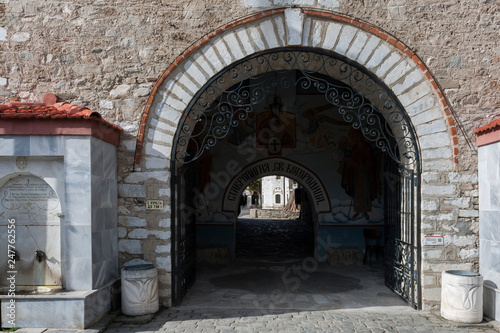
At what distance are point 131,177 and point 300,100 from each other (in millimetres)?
4658

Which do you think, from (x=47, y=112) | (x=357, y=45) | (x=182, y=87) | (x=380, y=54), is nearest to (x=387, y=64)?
(x=380, y=54)

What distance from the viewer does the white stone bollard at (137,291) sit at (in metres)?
5.00

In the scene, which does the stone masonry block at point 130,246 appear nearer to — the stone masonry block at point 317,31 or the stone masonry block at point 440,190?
A: the stone masonry block at point 317,31

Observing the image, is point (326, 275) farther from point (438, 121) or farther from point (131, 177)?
point (131, 177)

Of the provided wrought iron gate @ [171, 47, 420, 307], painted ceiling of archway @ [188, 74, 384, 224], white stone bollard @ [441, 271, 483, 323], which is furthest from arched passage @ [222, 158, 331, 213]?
white stone bollard @ [441, 271, 483, 323]

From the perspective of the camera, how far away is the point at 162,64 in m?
5.44

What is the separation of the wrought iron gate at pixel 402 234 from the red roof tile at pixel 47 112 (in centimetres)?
398

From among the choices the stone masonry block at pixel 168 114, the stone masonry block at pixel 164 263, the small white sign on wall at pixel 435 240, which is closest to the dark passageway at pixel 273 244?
the stone masonry block at pixel 164 263

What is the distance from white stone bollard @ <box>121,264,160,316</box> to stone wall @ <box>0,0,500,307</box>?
0.34 metres

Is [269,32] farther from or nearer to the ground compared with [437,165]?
farther from the ground

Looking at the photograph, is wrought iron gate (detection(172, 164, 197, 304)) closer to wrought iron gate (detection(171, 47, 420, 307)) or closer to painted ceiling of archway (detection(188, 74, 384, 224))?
wrought iron gate (detection(171, 47, 420, 307))

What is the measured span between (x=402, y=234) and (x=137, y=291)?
3697mm

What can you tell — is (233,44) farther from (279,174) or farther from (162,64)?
(279,174)

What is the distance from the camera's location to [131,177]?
17.9 ft
